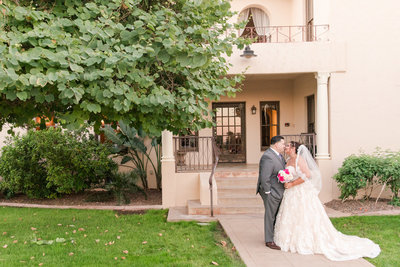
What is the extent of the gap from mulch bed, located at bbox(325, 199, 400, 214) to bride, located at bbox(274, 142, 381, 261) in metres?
3.30

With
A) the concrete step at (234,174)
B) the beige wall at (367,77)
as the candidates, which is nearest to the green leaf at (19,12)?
A: the concrete step at (234,174)

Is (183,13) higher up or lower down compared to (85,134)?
higher up

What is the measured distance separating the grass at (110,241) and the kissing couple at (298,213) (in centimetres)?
91

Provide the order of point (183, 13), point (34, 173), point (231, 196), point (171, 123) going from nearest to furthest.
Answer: point (183, 13)
point (171, 123)
point (231, 196)
point (34, 173)

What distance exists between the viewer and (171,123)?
6.46 meters

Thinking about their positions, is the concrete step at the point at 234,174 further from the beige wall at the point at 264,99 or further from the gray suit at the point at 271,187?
the gray suit at the point at 271,187

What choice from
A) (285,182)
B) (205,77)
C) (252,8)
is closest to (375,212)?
(285,182)

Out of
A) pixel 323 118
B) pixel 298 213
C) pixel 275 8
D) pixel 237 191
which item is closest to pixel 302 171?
pixel 298 213

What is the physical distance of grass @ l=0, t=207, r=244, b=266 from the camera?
5.97 metres

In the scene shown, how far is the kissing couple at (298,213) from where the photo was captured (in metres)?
6.08

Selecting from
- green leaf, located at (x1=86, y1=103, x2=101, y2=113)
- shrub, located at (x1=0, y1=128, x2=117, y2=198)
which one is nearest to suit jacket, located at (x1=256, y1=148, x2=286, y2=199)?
green leaf, located at (x1=86, y1=103, x2=101, y2=113)

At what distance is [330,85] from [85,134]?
7.77m

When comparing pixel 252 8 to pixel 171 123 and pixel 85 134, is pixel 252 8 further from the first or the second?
pixel 171 123

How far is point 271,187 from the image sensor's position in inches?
255
